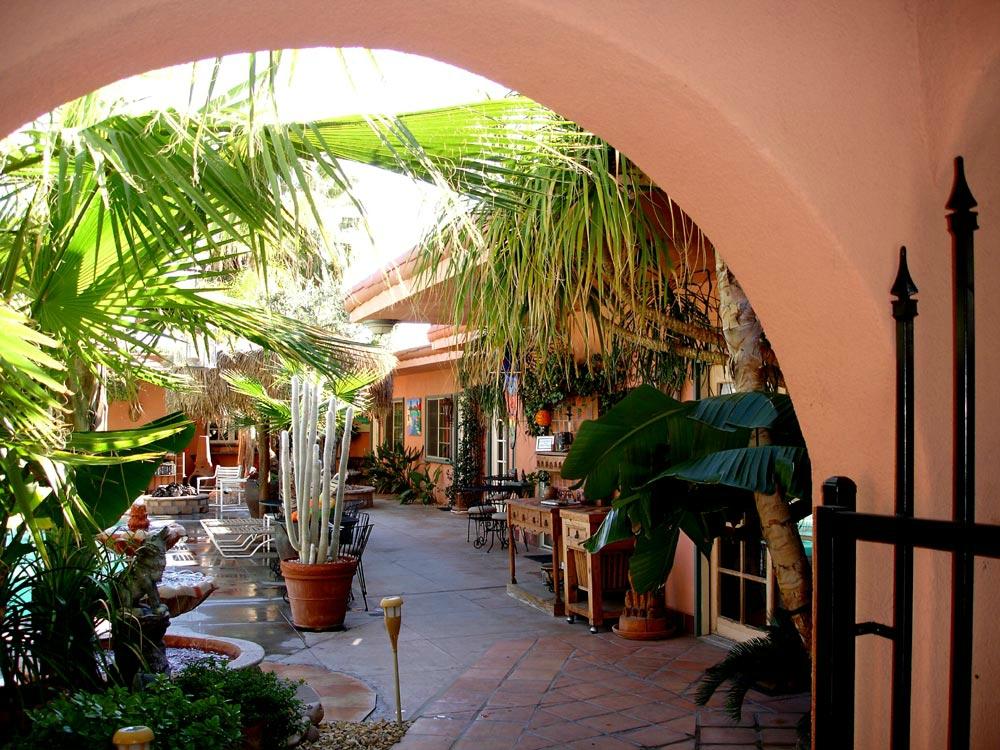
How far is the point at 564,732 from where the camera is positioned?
4.87 metres

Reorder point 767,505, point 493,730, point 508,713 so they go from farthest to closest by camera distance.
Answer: point 508,713 → point 493,730 → point 767,505

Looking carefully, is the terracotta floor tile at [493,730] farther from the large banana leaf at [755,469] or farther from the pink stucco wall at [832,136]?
the pink stucco wall at [832,136]

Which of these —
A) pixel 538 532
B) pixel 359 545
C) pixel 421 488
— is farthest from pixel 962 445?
pixel 421 488

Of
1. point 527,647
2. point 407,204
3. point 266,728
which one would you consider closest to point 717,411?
point 407,204

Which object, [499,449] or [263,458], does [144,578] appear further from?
[499,449]

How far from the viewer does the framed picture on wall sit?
19.9 m

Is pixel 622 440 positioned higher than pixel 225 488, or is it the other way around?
pixel 622 440

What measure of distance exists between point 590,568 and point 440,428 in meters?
11.5

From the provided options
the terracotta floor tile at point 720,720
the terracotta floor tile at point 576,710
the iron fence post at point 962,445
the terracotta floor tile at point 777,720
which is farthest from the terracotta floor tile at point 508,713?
the iron fence post at point 962,445

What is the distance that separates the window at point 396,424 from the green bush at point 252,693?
16588 millimetres

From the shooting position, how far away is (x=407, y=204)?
3.45 m

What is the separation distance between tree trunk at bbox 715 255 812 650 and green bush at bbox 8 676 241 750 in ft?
7.78

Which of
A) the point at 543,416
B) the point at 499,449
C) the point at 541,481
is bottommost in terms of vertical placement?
the point at 541,481

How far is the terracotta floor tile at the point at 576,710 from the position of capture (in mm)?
5156
